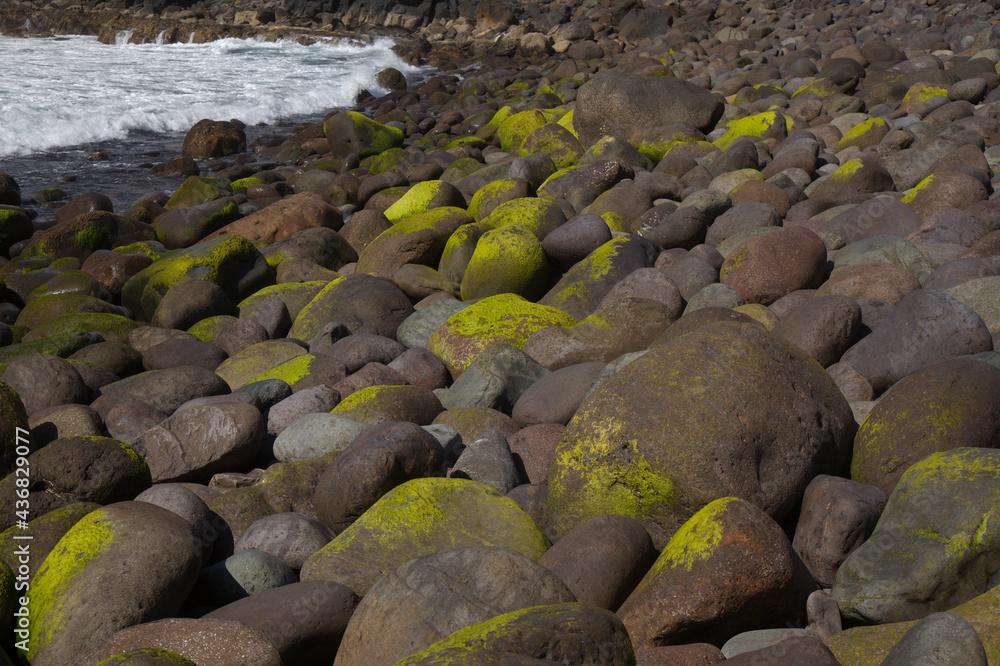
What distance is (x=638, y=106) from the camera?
10.9 meters

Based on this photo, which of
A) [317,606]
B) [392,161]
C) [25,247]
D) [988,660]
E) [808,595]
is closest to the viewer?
[988,660]

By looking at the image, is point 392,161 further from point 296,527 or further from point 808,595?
point 808,595

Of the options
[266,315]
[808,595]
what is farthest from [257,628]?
[266,315]

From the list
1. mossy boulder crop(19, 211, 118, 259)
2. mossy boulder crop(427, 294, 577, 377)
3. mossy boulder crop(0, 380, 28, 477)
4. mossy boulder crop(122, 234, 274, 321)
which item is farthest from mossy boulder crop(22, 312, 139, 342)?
mossy boulder crop(427, 294, 577, 377)

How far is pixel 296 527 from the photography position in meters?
3.54

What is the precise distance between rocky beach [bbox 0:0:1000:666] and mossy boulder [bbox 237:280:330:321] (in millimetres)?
45

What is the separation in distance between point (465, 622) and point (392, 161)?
1132 cm

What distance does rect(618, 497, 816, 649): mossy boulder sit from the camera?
2.51 meters

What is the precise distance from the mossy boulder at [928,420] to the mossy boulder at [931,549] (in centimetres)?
23

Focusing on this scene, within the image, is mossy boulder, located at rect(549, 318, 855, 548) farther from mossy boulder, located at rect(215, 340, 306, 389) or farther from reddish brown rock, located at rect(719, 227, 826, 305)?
mossy boulder, located at rect(215, 340, 306, 389)

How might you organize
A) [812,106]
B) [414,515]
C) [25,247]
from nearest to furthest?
[414,515] → [25,247] → [812,106]

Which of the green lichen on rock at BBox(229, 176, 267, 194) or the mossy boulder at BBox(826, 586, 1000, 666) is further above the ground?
the mossy boulder at BBox(826, 586, 1000, 666)

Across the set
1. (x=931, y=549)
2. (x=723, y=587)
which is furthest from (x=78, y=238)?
(x=931, y=549)

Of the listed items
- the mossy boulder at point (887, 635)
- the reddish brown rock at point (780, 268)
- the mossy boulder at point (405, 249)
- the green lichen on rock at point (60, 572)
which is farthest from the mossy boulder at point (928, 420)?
the mossy boulder at point (405, 249)
